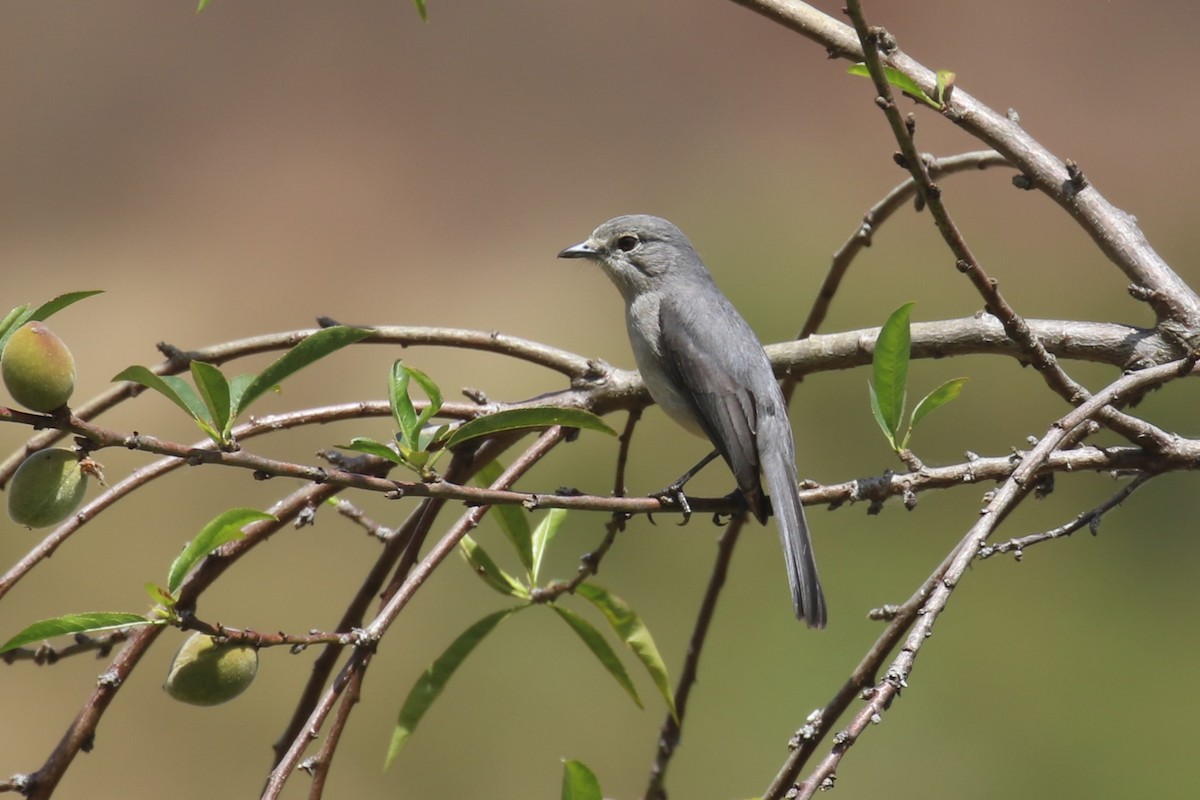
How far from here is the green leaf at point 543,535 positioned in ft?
8.61

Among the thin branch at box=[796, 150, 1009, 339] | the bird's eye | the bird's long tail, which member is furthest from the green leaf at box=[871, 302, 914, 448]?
the bird's eye

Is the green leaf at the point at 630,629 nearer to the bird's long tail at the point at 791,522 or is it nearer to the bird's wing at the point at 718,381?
the bird's long tail at the point at 791,522

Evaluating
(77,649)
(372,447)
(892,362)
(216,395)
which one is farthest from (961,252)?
(77,649)

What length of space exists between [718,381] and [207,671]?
177 centimetres

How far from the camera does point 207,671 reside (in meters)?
1.98

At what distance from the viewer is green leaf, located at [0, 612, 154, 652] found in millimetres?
1765

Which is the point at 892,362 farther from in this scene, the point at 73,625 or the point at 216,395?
the point at 73,625

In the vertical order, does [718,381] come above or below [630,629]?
above

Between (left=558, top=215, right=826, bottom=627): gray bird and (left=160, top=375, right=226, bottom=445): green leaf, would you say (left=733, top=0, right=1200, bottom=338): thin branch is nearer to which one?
(left=558, top=215, right=826, bottom=627): gray bird

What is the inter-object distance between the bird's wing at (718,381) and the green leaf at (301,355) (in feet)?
4.42

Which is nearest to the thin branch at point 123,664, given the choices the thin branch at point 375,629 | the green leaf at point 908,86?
the thin branch at point 375,629

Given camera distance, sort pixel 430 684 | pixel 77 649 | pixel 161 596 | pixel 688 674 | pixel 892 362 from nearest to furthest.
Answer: pixel 161 596
pixel 892 362
pixel 77 649
pixel 430 684
pixel 688 674

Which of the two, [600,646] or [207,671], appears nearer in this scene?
[207,671]

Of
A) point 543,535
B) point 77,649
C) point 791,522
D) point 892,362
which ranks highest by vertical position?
point 892,362
